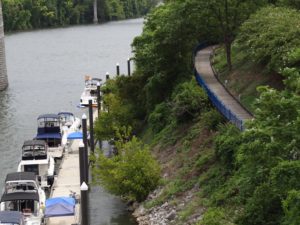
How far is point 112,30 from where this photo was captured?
17550 cm

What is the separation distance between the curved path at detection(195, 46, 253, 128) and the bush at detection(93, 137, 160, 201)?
5818 mm

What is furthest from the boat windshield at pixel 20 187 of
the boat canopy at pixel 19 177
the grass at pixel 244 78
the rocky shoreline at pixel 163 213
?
the grass at pixel 244 78

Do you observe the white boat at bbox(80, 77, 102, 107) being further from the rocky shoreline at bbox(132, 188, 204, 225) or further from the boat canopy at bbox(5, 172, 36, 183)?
the rocky shoreline at bbox(132, 188, 204, 225)

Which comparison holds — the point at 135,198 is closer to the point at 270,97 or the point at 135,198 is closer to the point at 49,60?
the point at 270,97

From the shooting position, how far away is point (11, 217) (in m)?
32.0

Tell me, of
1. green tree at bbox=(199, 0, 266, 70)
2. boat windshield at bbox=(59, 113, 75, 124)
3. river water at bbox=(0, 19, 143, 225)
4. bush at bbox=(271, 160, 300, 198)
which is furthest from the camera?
boat windshield at bbox=(59, 113, 75, 124)

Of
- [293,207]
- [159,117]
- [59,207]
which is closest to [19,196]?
[59,207]

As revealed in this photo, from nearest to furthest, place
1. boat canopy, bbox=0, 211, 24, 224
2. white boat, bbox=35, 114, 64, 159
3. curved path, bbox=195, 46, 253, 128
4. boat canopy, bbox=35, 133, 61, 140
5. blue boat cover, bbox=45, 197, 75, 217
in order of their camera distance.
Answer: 1. boat canopy, bbox=0, 211, 24, 224
2. blue boat cover, bbox=45, 197, 75, 217
3. curved path, bbox=195, 46, 253, 128
4. white boat, bbox=35, 114, 64, 159
5. boat canopy, bbox=35, 133, 61, 140

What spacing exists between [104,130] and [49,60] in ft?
217

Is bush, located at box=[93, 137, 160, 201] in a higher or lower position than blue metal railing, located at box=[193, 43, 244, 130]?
lower

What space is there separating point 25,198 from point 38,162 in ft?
27.8

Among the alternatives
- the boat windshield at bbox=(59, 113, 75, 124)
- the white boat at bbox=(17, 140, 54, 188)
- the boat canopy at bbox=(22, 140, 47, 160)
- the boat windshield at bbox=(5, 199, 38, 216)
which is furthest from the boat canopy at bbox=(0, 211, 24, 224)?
the boat windshield at bbox=(59, 113, 75, 124)

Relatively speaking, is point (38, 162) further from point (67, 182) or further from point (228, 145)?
point (228, 145)

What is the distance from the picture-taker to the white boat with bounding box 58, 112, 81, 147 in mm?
52787
